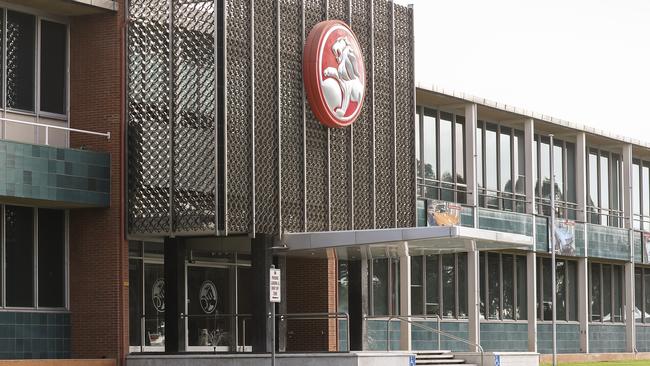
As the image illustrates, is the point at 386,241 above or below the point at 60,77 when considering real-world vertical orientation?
below

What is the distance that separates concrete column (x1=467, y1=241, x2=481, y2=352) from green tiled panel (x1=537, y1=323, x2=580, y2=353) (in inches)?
220

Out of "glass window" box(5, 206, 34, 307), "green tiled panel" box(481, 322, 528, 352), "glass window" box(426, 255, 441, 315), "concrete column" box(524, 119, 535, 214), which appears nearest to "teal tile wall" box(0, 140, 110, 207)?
"glass window" box(5, 206, 34, 307)

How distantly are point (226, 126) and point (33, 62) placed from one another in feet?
14.8

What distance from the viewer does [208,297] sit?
3625 cm

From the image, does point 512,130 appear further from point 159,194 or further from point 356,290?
point 159,194

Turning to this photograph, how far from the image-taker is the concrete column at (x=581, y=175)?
5500 cm

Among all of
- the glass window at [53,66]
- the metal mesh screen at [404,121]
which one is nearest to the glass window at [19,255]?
the glass window at [53,66]

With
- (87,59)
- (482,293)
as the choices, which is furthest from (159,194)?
(482,293)

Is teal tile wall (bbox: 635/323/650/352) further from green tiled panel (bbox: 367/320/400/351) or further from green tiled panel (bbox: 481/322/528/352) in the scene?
green tiled panel (bbox: 367/320/400/351)

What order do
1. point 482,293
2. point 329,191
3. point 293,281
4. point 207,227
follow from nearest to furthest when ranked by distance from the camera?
1. point 207,227
2. point 329,191
3. point 293,281
4. point 482,293

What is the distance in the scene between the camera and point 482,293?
163 feet

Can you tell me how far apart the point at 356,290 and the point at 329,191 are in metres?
3.32

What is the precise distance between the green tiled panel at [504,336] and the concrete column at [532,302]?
41cm

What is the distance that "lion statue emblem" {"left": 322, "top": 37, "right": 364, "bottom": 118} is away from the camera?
3347 centimetres
